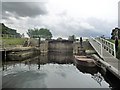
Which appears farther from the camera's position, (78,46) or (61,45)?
(61,45)

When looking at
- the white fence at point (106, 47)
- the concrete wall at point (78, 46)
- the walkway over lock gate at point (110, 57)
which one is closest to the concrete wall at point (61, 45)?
the concrete wall at point (78, 46)

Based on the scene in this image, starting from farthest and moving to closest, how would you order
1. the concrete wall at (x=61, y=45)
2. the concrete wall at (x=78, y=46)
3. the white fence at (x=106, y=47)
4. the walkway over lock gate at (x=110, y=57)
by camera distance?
the concrete wall at (x=61, y=45), the concrete wall at (x=78, y=46), the white fence at (x=106, y=47), the walkway over lock gate at (x=110, y=57)

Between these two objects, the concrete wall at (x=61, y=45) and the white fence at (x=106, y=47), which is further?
the concrete wall at (x=61, y=45)

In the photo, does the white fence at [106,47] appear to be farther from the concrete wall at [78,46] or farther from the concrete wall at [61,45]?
the concrete wall at [61,45]

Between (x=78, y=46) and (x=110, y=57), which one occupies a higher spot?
(x=78, y=46)

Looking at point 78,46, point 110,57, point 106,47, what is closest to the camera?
point 110,57

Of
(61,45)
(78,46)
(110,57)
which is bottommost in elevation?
(110,57)

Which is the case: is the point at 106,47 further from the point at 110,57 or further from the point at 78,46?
the point at 78,46

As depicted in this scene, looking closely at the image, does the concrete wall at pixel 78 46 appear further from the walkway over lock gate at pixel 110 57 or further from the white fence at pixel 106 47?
the walkway over lock gate at pixel 110 57

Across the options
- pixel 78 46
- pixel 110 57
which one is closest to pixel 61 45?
pixel 78 46

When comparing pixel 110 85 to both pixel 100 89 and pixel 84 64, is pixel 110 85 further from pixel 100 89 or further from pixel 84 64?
pixel 84 64

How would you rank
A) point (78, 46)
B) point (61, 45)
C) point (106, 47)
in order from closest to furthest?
1. point (106, 47)
2. point (78, 46)
3. point (61, 45)

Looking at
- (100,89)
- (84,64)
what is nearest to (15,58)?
(84,64)

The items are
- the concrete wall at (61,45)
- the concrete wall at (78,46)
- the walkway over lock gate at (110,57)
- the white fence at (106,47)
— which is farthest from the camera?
the concrete wall at (61,45)
